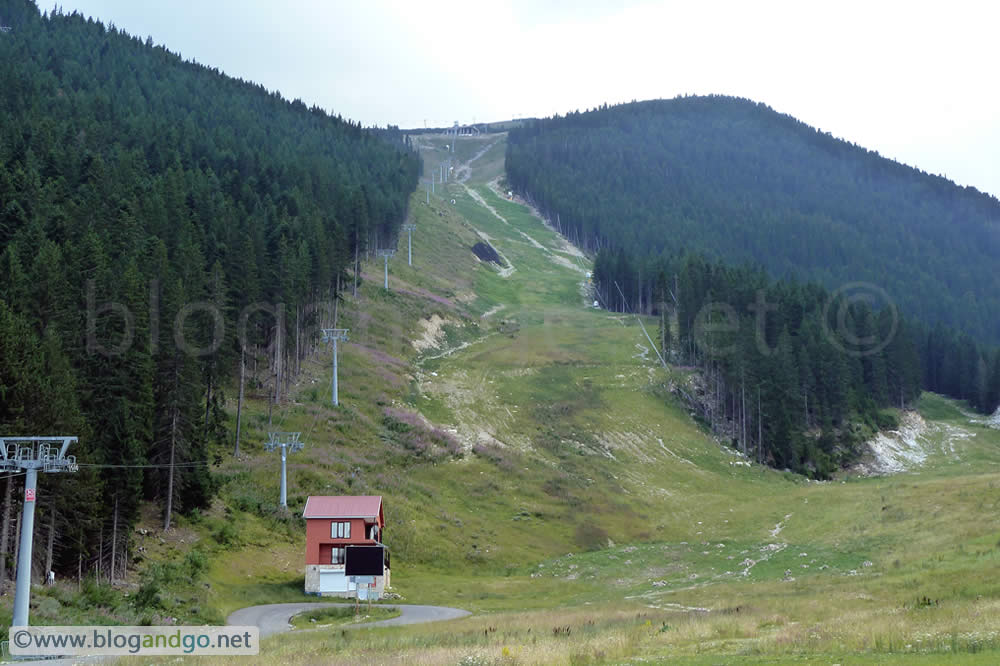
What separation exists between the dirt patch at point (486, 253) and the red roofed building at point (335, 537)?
123803 millimetres

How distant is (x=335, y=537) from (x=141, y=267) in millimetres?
25824

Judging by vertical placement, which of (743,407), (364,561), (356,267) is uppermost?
(356,267)

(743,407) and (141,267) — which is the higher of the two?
(141,267)

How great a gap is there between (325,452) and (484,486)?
13.4m

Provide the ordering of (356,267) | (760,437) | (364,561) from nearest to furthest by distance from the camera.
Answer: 1. (364,561)
2. (760,437)
3. (356,267)

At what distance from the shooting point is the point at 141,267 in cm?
6212

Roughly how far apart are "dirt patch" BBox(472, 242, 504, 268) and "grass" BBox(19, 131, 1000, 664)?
162 feet

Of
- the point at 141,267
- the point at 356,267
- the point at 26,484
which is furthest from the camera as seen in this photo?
the point at 356,267

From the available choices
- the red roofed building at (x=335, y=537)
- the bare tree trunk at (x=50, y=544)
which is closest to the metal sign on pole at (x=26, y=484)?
the bare tree trunk at (x=50, y=544)

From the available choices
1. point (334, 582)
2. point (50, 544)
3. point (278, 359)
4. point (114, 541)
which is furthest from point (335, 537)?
point (278, 359)

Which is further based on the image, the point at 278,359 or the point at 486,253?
the point at 486,253

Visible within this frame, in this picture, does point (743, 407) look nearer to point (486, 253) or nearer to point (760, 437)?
point (760, 437)

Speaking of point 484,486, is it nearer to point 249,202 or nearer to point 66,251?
point 66,251

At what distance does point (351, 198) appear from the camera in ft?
388
